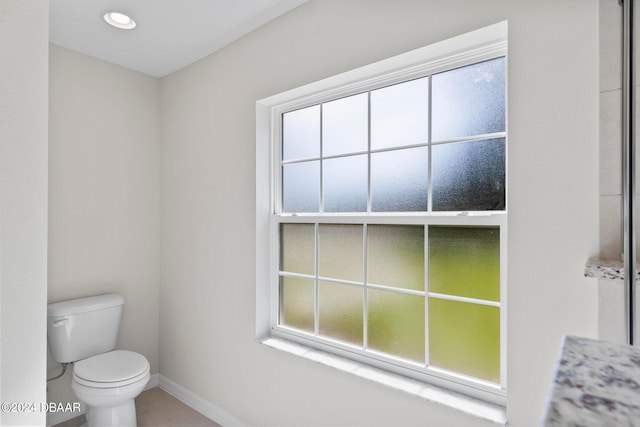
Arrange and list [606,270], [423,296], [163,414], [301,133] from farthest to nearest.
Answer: [163,414] → [301,133] → [423,296] → [606,270]

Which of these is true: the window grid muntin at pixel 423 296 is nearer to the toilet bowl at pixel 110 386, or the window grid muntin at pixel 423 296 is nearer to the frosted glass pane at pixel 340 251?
the frosted glass pane at pixel 340 251

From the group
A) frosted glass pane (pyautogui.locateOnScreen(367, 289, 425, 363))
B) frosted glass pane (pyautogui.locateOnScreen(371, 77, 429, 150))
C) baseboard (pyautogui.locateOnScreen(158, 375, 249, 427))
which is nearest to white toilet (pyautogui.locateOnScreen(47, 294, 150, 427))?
baseboard (pyautogui.locateOnScreen(158, 375, 249, 427))

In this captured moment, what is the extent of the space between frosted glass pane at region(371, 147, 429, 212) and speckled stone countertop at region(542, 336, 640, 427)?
112 centimetres

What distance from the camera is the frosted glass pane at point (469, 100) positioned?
1.40 m

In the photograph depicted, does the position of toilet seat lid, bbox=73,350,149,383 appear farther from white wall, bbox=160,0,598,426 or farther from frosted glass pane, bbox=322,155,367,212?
frosted glass pane, bbox=322,155,367,212

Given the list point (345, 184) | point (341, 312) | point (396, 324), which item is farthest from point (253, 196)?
point (396, 324)

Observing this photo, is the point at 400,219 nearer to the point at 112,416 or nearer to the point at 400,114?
the point at 400,114

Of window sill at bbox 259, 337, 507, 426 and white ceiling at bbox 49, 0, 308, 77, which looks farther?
white ceiling at bbox 49, 0, 308, 77

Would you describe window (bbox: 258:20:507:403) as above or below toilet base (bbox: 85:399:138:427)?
above

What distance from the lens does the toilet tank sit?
2.09 meters

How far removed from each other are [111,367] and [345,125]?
1908 mm

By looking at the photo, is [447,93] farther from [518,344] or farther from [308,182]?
[518,344]

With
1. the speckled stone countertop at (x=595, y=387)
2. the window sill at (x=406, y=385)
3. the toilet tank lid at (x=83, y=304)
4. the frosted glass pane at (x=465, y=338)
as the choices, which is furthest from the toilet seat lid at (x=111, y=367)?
the speckled stone countertop at (x=595, y=387)

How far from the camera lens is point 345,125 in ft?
6.11
